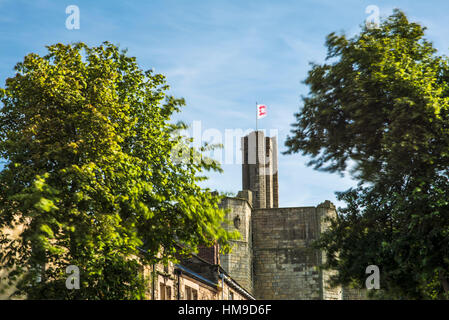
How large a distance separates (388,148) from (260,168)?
58603mm

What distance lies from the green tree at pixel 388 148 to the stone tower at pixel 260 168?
174ft

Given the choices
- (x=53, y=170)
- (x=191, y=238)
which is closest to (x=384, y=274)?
(x=191, y=238)

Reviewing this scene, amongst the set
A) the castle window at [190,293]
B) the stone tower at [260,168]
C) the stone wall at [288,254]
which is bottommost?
the castle window at [190,293]

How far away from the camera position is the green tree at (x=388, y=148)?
21.4 m

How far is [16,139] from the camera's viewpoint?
20.8 meters

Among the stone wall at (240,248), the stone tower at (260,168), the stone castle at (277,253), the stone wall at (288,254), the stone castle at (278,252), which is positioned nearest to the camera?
the stone wall at (240,248)

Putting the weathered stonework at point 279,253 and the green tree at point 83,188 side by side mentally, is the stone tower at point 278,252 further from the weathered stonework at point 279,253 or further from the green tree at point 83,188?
the green tree at point 83,188

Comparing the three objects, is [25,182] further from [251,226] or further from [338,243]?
[251,226]

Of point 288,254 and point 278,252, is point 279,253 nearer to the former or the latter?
point 278,252

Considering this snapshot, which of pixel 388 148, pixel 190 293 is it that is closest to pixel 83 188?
pixel 388 148

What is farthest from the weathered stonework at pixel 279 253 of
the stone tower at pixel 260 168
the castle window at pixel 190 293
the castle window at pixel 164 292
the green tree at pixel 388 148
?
the green tree at pixel 388 148

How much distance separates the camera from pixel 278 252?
68.3 meters
